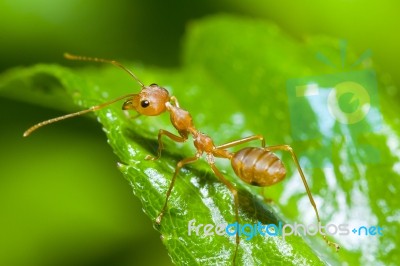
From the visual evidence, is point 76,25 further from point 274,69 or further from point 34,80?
point 274,69

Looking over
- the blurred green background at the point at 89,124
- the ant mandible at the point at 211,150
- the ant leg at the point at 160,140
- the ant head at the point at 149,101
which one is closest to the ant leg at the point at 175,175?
the ant mandible at the point at 211,150

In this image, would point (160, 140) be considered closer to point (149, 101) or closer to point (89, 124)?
point (149, 101)

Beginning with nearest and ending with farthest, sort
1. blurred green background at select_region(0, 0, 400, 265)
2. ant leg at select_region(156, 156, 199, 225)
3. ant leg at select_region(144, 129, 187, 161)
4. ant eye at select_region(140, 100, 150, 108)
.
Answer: ant leg at select_region(156, 156, 199, 225), ant leg at select_region(144, 129, 187, 161), ant eye at select_region(140, 100, 150, 108), blurred green background at select_region(0, 0, 400, 265)

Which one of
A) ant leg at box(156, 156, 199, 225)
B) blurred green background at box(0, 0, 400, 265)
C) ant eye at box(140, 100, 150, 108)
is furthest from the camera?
blurred green background at box(0, 0, 400, 265)

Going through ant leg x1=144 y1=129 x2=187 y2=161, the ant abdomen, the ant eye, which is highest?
the ant eye

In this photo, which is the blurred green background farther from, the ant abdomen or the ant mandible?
the ant abdomen

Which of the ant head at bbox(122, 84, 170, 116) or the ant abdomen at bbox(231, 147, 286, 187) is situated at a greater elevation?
the ant head at bbox(122, 84, 170, 116)

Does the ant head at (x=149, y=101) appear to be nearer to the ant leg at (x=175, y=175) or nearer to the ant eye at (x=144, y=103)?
the ant eye at (x=144, y=103)

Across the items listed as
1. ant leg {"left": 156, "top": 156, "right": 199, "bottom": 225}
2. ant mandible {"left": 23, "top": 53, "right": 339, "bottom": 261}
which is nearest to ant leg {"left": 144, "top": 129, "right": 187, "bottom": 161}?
ant mandible {"left": 23, "top": 53, "right": 339, "bottom": 261}
